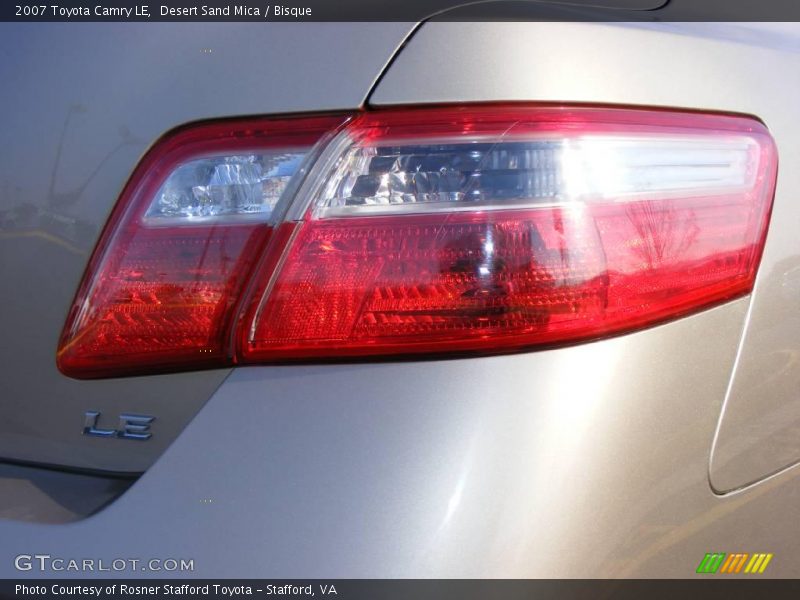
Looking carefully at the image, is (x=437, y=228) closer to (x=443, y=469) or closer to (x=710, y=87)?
(x=443, y=469)

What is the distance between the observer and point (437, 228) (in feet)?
3.66

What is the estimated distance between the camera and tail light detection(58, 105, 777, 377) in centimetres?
111

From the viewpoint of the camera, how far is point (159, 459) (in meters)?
1.17

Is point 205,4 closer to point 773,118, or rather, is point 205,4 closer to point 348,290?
point 348,290

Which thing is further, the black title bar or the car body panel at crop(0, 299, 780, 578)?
the black title bar

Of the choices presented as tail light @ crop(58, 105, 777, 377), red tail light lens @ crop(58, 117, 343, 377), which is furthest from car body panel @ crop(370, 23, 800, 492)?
red tail light lens @ crop(58, 117, 343, 377)

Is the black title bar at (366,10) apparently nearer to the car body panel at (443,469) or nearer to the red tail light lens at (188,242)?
the red tail light lens at (188,242)

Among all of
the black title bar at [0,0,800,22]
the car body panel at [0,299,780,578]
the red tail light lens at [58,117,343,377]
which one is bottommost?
the car body panel at [0,299,780,578]

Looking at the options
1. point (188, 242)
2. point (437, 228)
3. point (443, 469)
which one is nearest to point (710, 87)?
point (437, 228)

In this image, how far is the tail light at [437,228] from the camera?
111cm


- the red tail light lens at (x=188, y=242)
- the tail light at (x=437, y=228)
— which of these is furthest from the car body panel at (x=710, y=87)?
the red tail light lens at (x=188, y=242)

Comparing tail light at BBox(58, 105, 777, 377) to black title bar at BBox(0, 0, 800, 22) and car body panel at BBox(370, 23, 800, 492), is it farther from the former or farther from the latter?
black title bar at BBox(0, 0, 800, 22)

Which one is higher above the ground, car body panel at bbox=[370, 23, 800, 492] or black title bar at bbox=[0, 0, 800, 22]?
black title bar at bbox=[0, 0, 800, 22]

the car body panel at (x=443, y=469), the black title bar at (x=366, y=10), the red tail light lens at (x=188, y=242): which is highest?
the black title bar at (x=366, y=10)
